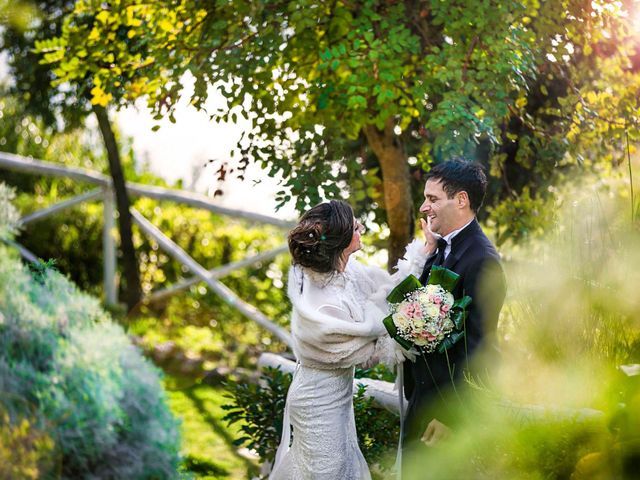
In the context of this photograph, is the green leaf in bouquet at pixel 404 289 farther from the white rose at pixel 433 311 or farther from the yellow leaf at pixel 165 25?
the yellow leaf at pixel 165 25

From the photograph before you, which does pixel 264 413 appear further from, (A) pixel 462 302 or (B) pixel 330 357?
(A) pixel 462 302

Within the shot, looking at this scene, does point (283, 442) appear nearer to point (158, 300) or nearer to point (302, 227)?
point (302, 227)

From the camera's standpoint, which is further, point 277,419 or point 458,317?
point 277,419

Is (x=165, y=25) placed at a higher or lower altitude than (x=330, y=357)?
higher

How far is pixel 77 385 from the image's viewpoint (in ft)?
7.92

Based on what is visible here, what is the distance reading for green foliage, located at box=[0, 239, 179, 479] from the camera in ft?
7.65

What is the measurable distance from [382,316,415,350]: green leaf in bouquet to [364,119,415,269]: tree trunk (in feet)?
7.09

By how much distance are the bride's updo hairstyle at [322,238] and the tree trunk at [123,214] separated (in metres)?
4.85

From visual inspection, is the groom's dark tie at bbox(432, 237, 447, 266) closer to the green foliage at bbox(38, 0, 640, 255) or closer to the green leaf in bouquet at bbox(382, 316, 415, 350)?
the green leaf in bouquet at bbox(382, 316, 415, 350)

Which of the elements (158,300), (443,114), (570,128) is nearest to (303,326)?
(443,114)

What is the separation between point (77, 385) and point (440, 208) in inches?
63.6

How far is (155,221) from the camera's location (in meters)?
9.62

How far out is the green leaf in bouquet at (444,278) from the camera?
3059 mm

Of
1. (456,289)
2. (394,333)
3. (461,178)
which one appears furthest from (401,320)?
(461,178)
